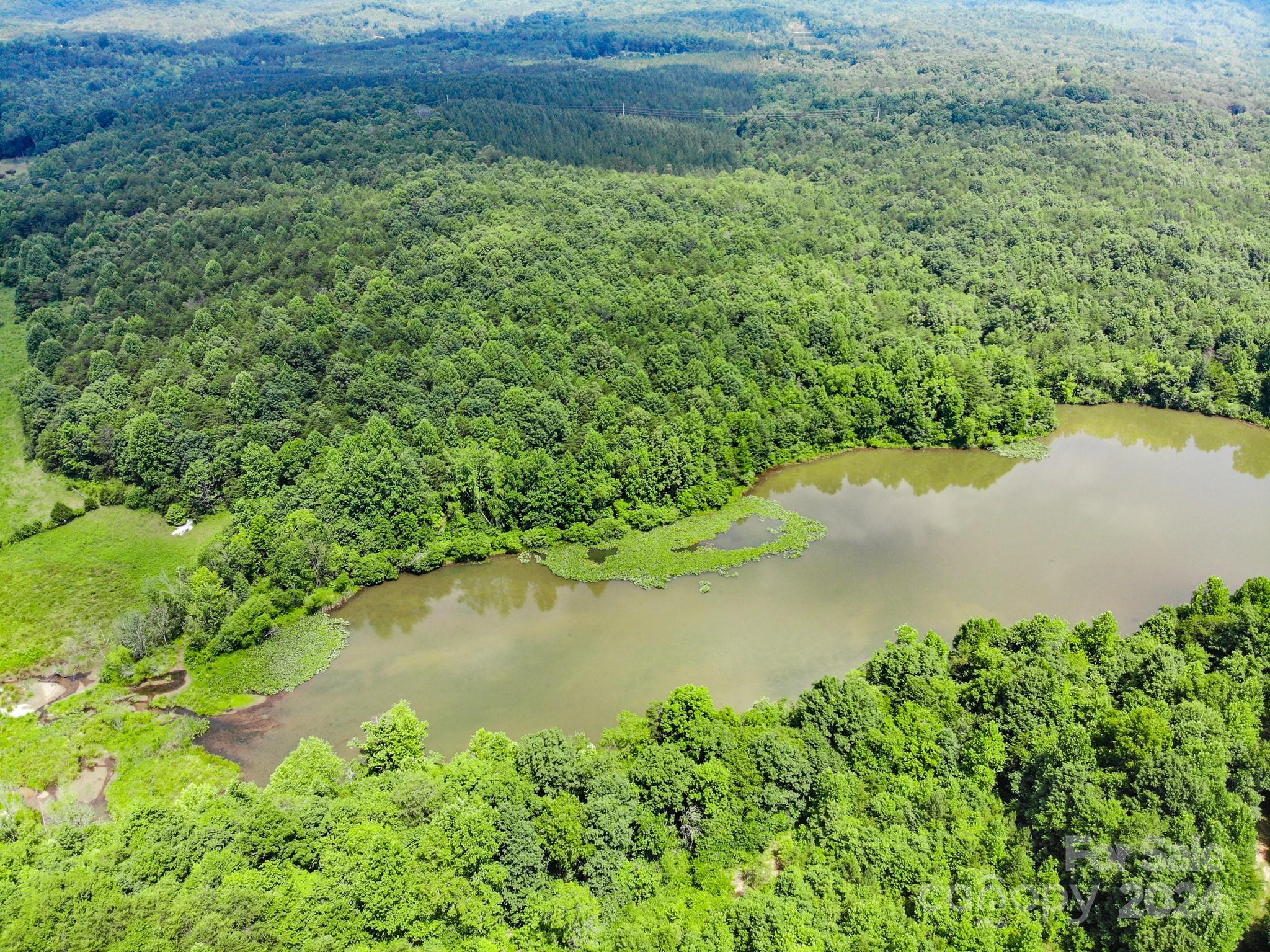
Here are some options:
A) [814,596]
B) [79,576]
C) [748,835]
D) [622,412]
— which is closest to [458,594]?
[622,412]

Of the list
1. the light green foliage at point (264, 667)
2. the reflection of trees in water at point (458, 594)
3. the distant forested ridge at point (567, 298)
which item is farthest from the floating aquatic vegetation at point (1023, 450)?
the light green foliage at point (264, 667)

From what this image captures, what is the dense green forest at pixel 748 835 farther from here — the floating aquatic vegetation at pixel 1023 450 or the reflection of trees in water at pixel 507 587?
the floating aquatic vegetation at pixel 1023 450

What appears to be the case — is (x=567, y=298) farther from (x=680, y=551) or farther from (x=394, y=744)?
(x=394, y=744)

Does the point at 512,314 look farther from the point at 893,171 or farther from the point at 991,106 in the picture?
the point at 991,106

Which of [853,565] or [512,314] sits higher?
[512,314]

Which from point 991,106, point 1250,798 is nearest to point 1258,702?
point 1250,798

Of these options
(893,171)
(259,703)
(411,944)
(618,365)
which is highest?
(893,171)
